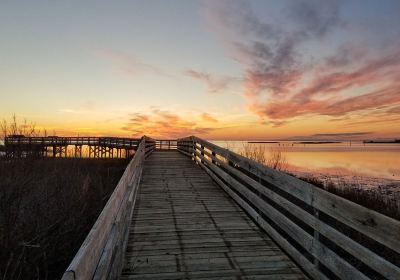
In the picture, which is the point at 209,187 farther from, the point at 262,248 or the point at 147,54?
the point at 147,54

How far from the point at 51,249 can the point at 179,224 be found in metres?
2.52

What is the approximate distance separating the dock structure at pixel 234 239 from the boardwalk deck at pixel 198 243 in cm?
2

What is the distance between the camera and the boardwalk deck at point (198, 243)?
4773 mm

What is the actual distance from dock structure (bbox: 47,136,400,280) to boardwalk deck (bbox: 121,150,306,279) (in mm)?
15

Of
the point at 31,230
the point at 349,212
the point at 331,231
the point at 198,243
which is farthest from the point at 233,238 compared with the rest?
the point at 31,230

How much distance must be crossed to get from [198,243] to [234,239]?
69cm

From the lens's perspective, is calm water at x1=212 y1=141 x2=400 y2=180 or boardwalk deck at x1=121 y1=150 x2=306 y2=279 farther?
calm water at x1=212 y1=141 x2=400 y2=180

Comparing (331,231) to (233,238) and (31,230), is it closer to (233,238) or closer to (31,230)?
(233,238)

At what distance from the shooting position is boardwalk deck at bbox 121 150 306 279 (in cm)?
477

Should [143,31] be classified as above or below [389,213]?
above

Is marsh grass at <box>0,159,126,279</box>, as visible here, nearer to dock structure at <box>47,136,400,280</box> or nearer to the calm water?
dock structure at <box>47,136,400,280</box>

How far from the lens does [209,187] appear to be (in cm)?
1144

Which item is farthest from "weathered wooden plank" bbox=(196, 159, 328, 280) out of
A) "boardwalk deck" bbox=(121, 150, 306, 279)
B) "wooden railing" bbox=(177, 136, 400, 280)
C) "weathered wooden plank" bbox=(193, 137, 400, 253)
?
"weathered wooden plank" bbox=(193, 137, 400, 253)

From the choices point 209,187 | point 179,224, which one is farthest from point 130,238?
point 209,187
